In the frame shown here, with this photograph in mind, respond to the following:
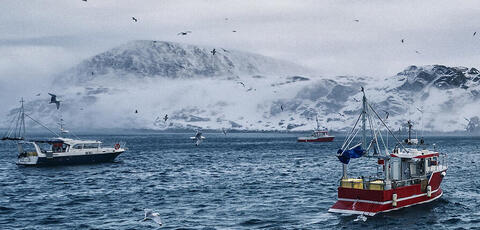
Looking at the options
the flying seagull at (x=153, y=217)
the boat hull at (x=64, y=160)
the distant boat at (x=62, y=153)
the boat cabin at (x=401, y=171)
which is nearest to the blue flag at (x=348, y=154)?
the boat cabin at (x=401, y=171)

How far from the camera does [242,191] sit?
221 ft

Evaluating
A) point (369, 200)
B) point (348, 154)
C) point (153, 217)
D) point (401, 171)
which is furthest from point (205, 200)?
point (401, 171)

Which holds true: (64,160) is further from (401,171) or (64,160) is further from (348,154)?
(401,171)

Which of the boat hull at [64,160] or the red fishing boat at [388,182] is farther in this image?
the boat hull at [64,160]

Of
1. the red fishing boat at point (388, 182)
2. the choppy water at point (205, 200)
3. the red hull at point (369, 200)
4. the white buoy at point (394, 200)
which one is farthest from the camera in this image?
the white buoy at point (394, 200)

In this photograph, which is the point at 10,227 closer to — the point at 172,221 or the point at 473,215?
the point at 172,221

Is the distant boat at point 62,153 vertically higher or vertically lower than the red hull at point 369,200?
higher

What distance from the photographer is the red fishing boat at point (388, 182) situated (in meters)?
48.5

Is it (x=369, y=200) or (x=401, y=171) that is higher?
(x=401, y=171)

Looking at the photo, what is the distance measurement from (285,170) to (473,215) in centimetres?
4703

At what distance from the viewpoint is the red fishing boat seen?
1911 inches

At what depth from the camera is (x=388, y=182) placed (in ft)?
160

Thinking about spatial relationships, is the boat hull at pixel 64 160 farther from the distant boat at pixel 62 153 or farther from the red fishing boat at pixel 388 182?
the red fishing boat at pixel 388 182

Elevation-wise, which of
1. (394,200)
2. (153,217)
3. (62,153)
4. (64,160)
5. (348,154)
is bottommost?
(153,217)
